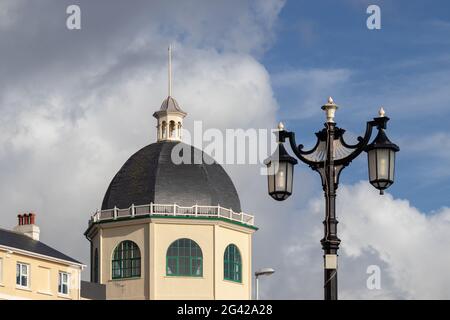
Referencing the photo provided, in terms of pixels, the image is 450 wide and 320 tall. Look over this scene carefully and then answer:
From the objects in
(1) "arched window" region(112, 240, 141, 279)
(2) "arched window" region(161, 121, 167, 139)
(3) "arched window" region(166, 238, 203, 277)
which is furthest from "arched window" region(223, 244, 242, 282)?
(2) "arched window" region(161, 121, 167, 139)

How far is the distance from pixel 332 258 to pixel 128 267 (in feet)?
212

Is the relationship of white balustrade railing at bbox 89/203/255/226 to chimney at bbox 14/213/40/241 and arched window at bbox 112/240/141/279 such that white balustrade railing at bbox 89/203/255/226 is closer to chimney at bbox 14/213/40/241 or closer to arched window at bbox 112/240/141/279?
arched window at bbox 112/240/141/279

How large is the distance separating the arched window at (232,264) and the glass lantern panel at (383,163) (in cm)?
6432

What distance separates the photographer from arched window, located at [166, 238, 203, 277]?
87.4 m

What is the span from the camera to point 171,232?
8738 centimetres

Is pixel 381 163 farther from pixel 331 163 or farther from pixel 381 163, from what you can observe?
pixel 331 163

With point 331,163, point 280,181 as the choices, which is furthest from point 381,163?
point 280,181

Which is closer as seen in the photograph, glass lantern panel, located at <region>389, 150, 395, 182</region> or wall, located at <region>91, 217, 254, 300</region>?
glass lantern panel, located at <region>389, 150, 395, 182</region>

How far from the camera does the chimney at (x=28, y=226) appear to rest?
3206 inches

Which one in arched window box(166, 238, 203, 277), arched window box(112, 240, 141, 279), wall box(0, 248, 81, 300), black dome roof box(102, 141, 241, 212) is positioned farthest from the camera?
black dome roof box(102, 141, 241, 212)

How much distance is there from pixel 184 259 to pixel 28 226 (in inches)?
452

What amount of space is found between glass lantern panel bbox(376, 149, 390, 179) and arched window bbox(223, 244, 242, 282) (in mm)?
64317

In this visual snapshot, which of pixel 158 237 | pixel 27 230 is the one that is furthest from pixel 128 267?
pixel 27 230
